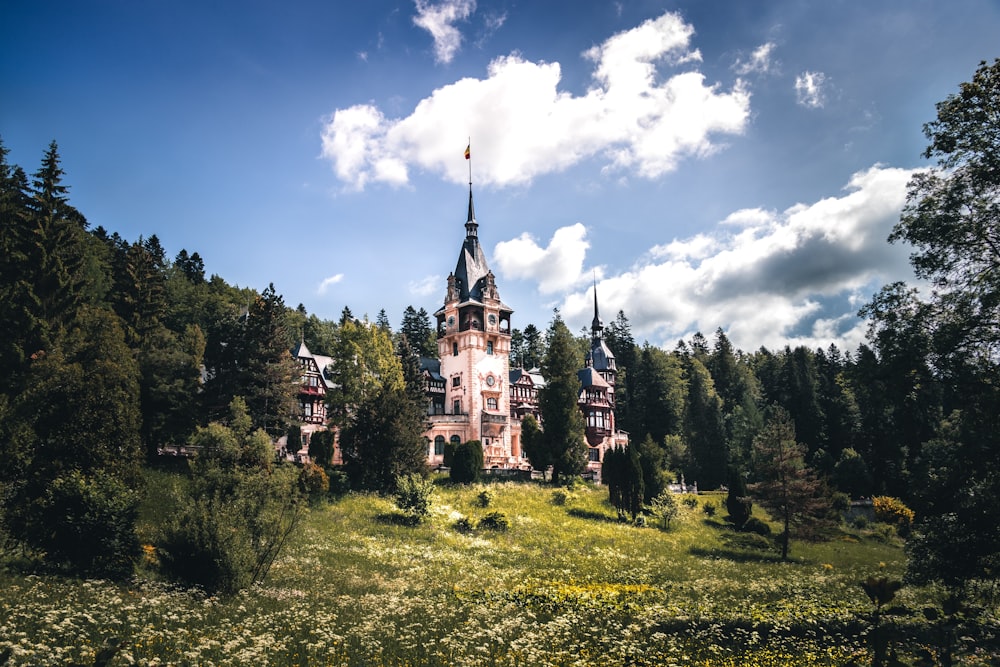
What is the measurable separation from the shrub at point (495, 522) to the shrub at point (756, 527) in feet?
65.7

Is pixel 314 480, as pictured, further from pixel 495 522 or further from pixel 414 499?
pixel 495 522

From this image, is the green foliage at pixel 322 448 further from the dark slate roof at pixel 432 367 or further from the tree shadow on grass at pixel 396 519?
the dark slate roof at pixel 432 367

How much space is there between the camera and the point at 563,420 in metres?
56.7

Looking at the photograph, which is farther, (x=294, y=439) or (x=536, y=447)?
(x=536, y=447)

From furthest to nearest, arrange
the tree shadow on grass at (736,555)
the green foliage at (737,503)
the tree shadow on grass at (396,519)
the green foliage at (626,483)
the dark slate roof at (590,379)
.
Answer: the dark slate roof at (590,379) → the green foliage at (737,503) → the green foliage at (626,483) → the tree shadow on grass at (736,555) → the tree shadow on grass at (396,519)

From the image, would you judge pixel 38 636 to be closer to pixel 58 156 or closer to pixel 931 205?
pixel 931 205

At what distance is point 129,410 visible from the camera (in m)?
32.1

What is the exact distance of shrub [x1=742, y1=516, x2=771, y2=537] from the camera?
4975 cm

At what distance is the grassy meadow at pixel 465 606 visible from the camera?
16922 mm

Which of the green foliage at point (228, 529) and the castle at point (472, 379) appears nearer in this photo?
the green foliage at point (228, 529)

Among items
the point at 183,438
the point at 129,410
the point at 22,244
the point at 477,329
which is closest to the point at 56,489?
the point at 129,410

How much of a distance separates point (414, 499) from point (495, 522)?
17.1 ft

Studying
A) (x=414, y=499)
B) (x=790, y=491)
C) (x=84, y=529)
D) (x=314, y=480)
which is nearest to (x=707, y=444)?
(x=790, y=491)

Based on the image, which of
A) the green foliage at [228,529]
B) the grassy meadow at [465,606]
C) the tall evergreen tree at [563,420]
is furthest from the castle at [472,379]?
the green foliage at [228,529]
